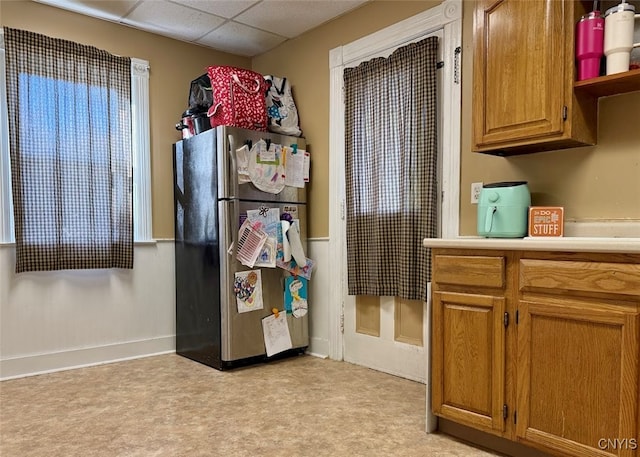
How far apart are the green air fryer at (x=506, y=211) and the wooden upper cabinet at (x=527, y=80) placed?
0.65 ft

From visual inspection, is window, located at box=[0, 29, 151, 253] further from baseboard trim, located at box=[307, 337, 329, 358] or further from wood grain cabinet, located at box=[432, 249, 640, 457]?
wood grain cabinet, located at box=[432, 249, 640, 457]

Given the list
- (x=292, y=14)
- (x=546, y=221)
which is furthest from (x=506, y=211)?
(x=292, y=14)

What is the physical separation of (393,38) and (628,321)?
2130 millimetres

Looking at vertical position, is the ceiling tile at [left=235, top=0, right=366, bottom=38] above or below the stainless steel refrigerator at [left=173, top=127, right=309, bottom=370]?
above

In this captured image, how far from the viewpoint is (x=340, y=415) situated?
7.42 feet

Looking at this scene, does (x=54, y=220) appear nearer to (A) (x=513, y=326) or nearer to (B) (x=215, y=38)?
(B) (x=215, y=38)

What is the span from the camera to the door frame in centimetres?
255

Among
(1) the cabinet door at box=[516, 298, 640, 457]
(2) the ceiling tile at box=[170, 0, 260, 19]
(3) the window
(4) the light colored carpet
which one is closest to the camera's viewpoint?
(1) the cabinet door at box=[516, 298, 640, 457]

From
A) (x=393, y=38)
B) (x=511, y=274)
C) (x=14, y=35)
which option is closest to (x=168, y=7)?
(x=14, y=35)

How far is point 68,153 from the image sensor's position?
304 centimetres

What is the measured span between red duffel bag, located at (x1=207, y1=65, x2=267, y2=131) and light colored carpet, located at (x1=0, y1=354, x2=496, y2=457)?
66.3 inches

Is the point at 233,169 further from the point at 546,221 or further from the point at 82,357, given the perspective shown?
the point at 546,221

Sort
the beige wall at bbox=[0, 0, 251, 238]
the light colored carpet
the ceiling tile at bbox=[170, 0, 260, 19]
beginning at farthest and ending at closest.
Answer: the beige wall at bbox=[0, 0, 251, 238] < the ceiling tile at bbox=[170, 0, 260, 19] < the light colored carpet

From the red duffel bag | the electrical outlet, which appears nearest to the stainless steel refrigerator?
the red duffel bag
